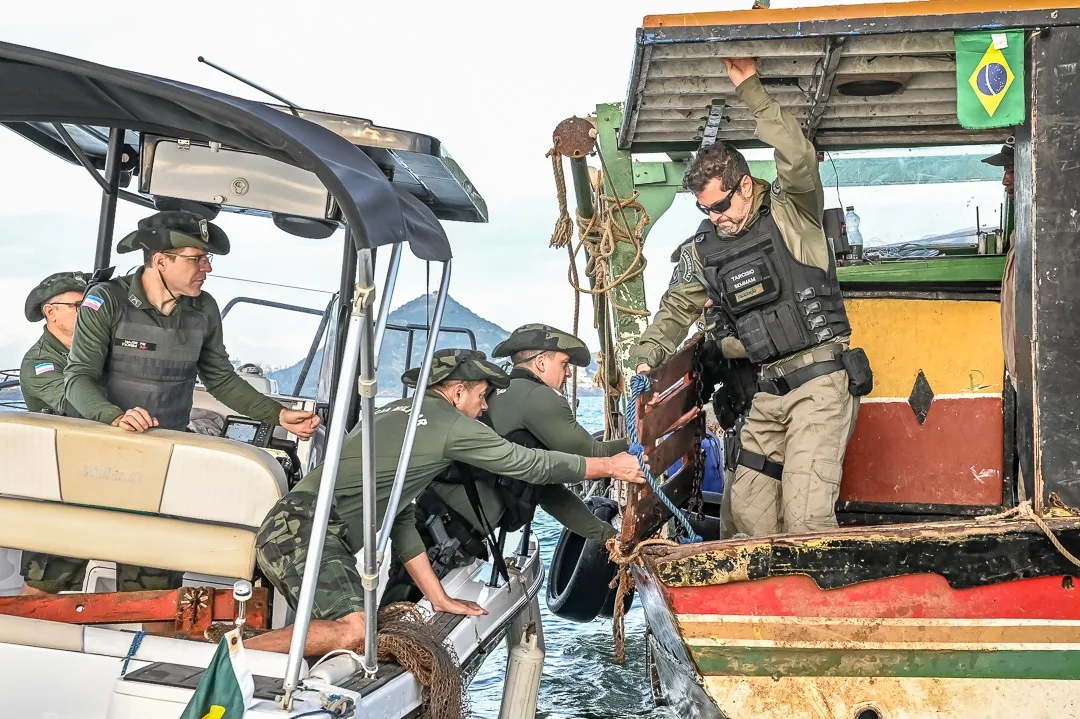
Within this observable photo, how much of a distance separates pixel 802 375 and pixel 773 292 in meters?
0.39

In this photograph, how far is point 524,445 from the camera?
5.57m

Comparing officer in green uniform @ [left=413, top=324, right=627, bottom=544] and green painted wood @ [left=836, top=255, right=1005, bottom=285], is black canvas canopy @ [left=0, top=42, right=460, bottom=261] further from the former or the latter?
green painted wood @ [left=836, top=255, right=1005, bottom=285]

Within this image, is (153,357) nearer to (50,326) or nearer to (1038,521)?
(50,326)

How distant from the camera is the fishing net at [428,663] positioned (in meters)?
3.89

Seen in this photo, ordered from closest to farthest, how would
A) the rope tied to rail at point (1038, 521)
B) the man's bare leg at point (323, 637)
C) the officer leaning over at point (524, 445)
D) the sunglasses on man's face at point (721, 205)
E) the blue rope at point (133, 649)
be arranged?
the blue rope at point (133, 649) → the man's bare leg at point (323, 637) → the rope tied to rail at point (1038, 521) → the sunglasses on man's face at point (721, 205) → the officer leaning over at point (524, 445)

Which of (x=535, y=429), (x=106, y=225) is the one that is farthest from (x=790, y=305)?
(x=106, y=225)

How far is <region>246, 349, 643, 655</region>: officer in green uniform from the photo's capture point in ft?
13.0

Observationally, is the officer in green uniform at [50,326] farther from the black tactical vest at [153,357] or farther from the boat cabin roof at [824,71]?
the boat cabin roof at [824,71]

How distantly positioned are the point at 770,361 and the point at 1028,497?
1.17 m

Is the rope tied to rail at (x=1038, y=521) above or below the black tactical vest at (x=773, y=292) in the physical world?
below

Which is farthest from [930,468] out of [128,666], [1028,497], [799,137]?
[128,666]

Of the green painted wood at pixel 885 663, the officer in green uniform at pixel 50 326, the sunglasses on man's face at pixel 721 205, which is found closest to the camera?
the green painted wood at pixel 885 663

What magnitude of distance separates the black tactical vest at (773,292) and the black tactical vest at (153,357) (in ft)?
8.13

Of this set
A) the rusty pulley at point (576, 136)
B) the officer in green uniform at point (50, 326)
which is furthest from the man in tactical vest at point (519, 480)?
the officer in green uniform at point (50, 326)
